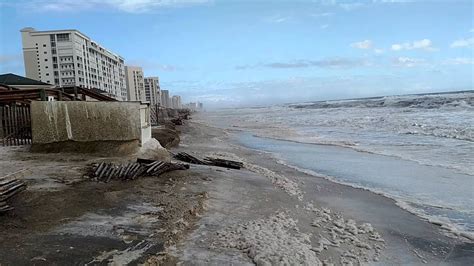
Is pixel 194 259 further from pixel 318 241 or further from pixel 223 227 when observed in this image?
pixel 318 241

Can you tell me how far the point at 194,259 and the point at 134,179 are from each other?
4.29 m

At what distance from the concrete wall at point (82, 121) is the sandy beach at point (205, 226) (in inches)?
83.1

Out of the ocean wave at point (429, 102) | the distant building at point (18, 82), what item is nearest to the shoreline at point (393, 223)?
the distant building at point (18, 82)

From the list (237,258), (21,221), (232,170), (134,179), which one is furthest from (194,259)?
(232,170)

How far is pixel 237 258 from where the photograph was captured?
4734 mm

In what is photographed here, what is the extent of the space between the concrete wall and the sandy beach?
6.93ft

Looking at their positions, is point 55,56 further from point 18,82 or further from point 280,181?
point 280,181

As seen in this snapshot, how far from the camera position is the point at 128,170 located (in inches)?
346

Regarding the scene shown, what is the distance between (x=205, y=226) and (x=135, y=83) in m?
158

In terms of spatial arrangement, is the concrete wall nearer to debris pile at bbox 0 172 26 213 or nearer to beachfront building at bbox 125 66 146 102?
debris pile at bbox 0 172 26 213

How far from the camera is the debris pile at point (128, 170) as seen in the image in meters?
8.39

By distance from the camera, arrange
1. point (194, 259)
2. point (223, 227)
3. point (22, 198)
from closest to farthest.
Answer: point (194, 259), point (223, 227), point (22, 198)

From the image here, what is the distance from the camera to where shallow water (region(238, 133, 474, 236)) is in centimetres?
734

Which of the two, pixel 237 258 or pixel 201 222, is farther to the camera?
pixel 201 222
